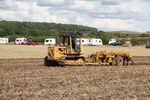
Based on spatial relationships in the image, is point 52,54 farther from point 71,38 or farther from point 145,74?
point 145,74

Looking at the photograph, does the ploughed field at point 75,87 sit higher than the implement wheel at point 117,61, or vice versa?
the implement wheel at point 117,61

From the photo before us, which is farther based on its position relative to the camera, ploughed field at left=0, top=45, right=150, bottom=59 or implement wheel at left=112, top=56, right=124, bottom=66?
ploughed field at left=0, top=45, right=150, bottom=59

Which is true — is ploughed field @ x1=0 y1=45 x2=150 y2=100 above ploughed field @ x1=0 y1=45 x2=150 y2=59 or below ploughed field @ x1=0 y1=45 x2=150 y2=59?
below

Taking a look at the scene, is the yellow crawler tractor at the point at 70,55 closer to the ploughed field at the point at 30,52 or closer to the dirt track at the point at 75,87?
the dirt track at the point at 75,87

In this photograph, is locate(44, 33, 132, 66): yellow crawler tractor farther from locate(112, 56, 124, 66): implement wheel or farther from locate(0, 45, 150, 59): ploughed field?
locate(0, 45, 150, 59): ploughed field

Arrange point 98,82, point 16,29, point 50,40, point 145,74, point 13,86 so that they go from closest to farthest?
point 13,86 < point 98,82 < point 145,74 < point 50,40 < point 16,29

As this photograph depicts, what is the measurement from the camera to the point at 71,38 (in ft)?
90.7

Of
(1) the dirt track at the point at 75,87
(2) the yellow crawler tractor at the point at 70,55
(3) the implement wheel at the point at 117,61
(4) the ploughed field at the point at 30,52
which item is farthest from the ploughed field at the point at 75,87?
(4) the ploughed field at the point at 30,52

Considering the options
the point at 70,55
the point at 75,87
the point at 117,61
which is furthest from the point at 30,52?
the point at 75,87

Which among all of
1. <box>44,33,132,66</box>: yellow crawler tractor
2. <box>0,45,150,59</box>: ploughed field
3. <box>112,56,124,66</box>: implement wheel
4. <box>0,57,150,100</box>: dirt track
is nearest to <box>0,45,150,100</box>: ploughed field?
<box>0,57,150,100</box>: dirt track

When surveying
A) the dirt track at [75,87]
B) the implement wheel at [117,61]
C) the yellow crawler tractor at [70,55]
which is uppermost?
the yellow crawler tractor at [70,55]

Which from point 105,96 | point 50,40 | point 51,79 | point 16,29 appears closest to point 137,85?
point 105,96

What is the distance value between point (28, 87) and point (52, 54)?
37.1ft

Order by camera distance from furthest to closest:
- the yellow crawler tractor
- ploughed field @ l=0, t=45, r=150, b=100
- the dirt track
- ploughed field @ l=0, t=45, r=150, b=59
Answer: ploughed field @ l=0, t=45, r=150, b=59
the yellow crawler tractor
the dirt track
ploughed field @ l=0, t=45, r=150, b=100
